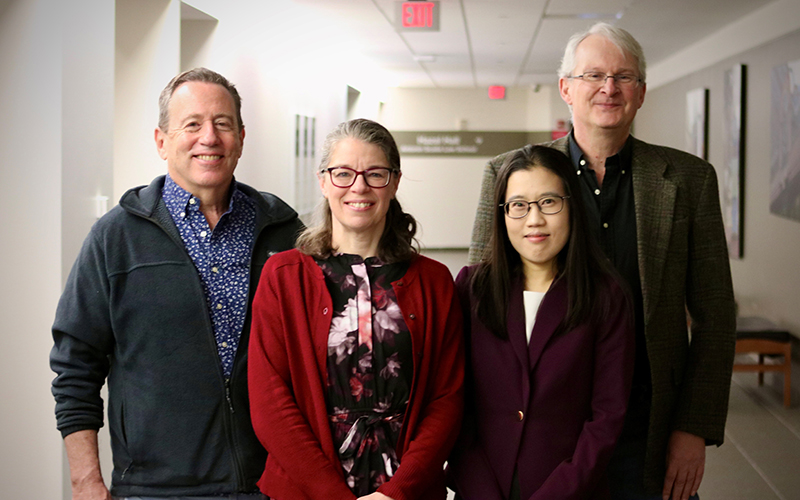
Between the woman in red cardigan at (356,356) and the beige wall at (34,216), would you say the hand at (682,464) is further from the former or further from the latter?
the beige wall at (34,216)

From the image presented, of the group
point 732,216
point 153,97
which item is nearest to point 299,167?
point 153,97

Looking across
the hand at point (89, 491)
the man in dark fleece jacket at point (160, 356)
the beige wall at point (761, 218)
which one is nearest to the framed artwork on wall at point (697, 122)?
the beige wall at point (761, 218)

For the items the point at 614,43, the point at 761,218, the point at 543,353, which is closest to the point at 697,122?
the point at 761,218

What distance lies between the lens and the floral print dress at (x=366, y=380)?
172cm

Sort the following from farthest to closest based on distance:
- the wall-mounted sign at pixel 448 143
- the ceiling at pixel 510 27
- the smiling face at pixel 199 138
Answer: the wall-mounted sign at pixel 448 143 → the ceiling at pixel 510 27 → the smiling face at pixel 199 138

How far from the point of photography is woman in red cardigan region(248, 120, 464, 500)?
5.61 ft

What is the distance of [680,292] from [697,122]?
7771 mm

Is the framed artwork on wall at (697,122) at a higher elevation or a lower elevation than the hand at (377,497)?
higher

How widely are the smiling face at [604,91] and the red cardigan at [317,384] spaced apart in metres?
0.67

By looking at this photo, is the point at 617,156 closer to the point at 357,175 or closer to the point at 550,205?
the point at 550,205

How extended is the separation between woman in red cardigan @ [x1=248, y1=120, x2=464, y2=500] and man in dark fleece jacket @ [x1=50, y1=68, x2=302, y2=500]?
180 mm

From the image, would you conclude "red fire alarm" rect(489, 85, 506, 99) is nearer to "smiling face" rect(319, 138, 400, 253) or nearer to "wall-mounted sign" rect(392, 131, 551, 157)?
"wall-mounted sign" rect(392, 131, 551, 157)

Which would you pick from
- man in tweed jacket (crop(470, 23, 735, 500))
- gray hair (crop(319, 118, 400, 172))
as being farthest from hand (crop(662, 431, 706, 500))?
gray hair (crop(319, 118, 400, 172))

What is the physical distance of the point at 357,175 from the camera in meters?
1.81
